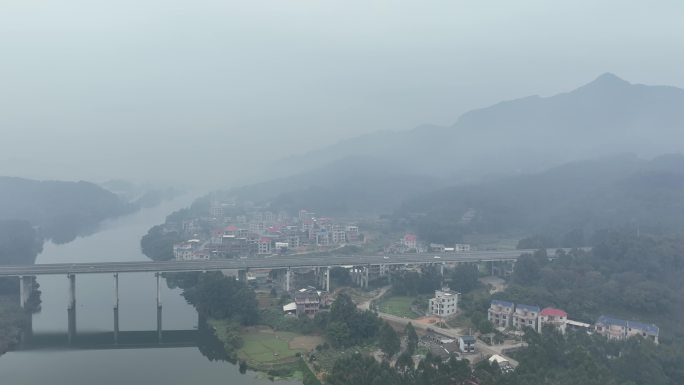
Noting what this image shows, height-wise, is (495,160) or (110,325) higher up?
(495,160)

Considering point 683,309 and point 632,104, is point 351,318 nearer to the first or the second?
point 683,309

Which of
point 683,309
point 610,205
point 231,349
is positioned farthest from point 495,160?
point 231,349

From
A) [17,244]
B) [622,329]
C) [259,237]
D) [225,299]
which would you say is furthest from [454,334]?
[17,244]

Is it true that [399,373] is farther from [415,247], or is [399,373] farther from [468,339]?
[415,247]

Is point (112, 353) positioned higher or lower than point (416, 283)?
lower

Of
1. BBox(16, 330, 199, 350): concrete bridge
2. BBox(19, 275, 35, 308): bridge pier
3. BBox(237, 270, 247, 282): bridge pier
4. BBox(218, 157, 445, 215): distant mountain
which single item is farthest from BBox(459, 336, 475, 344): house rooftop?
BBox(218, 157, 445, 215): distant mountain
